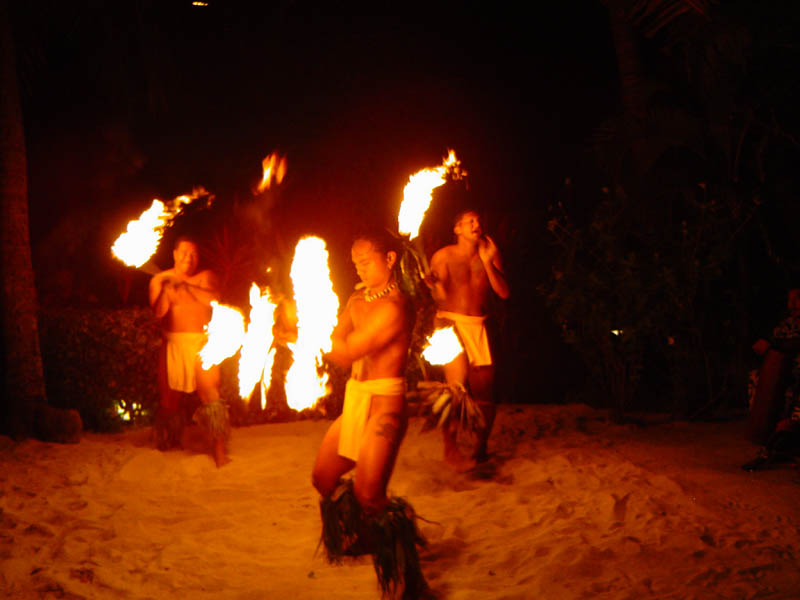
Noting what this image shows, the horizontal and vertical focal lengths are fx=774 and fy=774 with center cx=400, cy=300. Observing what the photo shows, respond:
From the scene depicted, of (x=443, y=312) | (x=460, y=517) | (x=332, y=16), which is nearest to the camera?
(x=460, y=517)

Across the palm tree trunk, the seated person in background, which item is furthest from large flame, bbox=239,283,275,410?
the seated person in background

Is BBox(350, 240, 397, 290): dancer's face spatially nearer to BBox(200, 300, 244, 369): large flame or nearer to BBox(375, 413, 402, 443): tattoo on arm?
BBox(375, 413, 402, 443): tattoo on arm

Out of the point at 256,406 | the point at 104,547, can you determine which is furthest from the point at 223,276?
the point at 104,547

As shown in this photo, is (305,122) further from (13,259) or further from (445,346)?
(445,346)

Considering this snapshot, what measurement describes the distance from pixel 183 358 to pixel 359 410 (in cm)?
316

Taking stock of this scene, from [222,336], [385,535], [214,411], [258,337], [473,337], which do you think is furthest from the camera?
[214,411]

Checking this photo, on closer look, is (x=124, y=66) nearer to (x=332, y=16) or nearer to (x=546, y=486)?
(x=332, y=16)

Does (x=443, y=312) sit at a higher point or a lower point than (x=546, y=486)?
higher

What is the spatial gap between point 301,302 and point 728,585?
281cm

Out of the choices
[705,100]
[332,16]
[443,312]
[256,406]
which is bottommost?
[256,406]

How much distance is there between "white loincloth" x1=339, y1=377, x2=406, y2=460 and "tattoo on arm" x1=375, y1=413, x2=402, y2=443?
0.35 feet

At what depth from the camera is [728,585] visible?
13.4 feet

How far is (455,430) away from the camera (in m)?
6.50

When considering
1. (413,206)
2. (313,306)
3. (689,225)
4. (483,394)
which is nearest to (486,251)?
(483,394)
